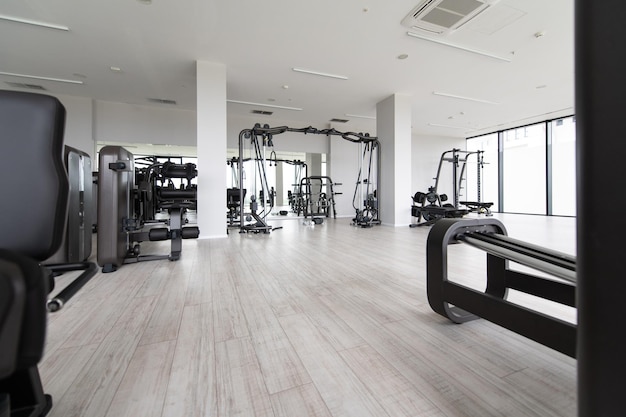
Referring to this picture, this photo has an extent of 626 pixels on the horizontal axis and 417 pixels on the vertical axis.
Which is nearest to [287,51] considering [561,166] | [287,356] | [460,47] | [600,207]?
[460,47]

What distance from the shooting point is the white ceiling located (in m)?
3.54

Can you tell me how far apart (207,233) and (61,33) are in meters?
3.58

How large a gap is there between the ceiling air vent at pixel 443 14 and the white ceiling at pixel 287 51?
0.43 feet

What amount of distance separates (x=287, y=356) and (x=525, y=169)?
11.1 m

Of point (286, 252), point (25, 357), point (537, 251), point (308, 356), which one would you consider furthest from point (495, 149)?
point (25, 357)

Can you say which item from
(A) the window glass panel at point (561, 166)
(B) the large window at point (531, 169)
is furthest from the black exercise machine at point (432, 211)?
(A) the window glass panel at point (561, 166)

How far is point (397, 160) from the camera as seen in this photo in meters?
6.49

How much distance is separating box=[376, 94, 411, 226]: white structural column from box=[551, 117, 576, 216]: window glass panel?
535 centimetres

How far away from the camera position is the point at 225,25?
3.85m

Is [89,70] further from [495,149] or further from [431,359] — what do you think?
[495,149]

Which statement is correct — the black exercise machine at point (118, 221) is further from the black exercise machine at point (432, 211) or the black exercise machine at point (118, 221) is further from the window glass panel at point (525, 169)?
the window glass panel at point (525, 169)

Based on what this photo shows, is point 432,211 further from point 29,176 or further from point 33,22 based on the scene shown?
point 33,22

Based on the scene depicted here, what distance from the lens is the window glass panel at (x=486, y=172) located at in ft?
34.1

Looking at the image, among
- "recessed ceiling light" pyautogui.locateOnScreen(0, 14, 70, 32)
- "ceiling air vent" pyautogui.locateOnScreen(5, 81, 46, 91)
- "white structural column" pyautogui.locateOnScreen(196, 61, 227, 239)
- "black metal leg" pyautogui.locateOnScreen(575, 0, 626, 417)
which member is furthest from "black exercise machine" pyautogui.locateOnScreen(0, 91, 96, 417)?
"ceiling air vent" pyautogui.locateOnScreen(5, 81, 46, 91)
